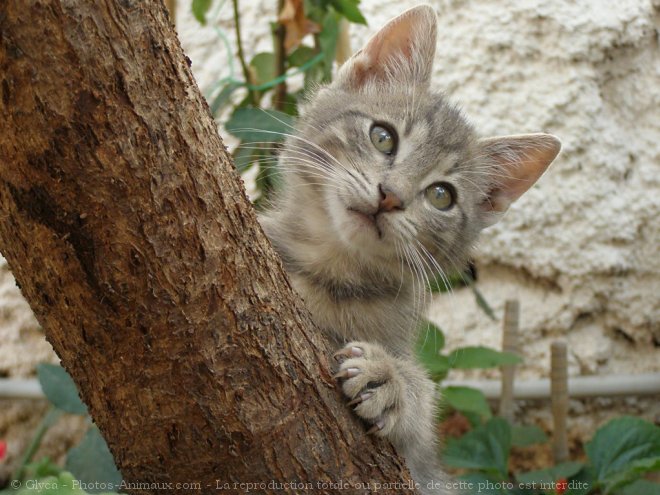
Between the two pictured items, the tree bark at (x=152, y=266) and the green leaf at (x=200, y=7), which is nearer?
the tree bark at (x=152, y=266)

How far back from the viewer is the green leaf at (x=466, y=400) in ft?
6.75

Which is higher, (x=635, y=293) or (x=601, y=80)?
(x=601, y=80)

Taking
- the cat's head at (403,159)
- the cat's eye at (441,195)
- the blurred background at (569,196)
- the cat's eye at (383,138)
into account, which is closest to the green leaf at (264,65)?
the blurred background at (569,196)

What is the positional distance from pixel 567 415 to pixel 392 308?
3.64ft

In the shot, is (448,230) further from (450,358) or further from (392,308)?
(450,358)

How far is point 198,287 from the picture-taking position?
40.5 inches

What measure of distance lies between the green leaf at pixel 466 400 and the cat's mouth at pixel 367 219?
723mm

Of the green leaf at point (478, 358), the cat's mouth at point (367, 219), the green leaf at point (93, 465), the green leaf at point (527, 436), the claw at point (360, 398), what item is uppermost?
the cat's mouth at point (367, 219)

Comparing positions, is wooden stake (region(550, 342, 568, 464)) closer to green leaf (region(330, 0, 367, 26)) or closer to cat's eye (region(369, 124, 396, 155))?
cat's eye (region(369, 124, 396, 155))

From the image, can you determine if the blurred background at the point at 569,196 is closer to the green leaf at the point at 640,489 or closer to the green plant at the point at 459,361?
the green plant at the point at 459,361

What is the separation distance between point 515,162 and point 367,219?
51cm

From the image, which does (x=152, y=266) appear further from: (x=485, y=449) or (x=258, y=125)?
(x=485, y=449)

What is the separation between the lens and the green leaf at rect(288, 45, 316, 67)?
7.43ft

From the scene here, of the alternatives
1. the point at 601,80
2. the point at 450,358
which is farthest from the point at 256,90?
the point at 601,80
